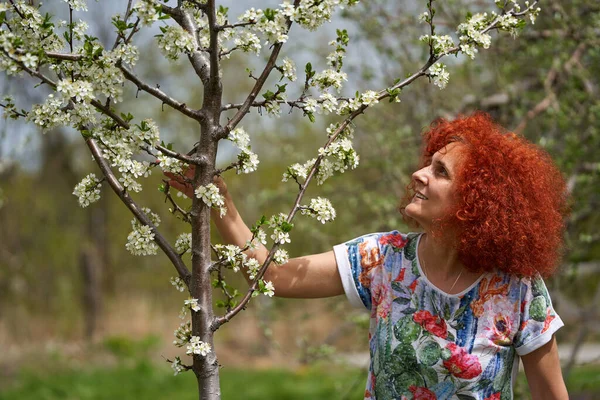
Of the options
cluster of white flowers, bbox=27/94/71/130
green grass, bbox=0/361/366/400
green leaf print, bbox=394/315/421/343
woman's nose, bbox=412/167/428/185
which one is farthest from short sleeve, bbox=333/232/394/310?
green grass, bbox=0/361/366/400

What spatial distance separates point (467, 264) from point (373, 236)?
0.33m

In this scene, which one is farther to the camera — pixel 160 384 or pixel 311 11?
pixel 160 384

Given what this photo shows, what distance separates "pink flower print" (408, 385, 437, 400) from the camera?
6.84 ft

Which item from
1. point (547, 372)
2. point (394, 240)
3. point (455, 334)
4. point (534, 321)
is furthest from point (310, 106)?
point (547, 372)

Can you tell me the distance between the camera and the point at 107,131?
1.65 m

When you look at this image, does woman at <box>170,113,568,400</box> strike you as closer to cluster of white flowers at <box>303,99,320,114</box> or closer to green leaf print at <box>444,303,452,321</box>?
green leaf print at <box>444,303,452,321</box>

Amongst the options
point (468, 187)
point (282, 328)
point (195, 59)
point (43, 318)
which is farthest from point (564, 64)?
point (43, 318)

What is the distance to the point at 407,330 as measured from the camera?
6.92ft

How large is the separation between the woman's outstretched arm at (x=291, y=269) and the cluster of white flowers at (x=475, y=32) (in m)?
0.75

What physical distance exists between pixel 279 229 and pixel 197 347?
0.34 m

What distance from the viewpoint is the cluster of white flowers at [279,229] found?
5.73 ft

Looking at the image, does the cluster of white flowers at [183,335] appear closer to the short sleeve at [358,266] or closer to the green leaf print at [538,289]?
the short sleeve at [358,266]

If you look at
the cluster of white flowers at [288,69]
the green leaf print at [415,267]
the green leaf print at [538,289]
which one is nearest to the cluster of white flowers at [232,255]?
the cluster of white flowers at [288,69]

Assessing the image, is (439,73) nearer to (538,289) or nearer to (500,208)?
(500,208)
